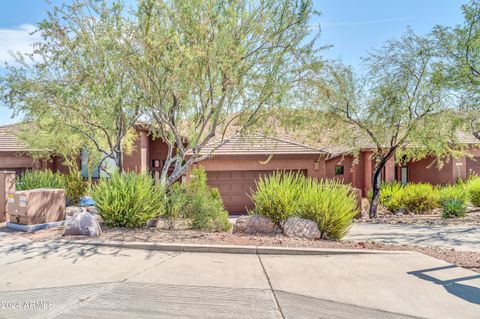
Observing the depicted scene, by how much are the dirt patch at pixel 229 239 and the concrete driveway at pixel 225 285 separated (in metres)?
0.65

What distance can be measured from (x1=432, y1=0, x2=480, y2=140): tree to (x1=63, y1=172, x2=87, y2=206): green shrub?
16.1 m

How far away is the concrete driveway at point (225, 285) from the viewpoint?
4820 millimetres

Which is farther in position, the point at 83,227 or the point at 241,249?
the point at 83,227

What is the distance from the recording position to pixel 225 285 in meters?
5.71

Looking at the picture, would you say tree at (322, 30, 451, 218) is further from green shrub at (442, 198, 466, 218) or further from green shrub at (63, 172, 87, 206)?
green shrub at (63, 172, 87, 206)

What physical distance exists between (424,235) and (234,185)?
10.3 metres

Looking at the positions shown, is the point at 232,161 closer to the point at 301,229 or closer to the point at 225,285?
the point at 301,229

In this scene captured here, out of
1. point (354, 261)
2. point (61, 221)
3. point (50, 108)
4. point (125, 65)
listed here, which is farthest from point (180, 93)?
point (354, 261)

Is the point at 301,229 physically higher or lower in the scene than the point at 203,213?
lower

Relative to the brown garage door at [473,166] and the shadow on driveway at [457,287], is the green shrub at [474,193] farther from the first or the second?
the shadow on driveway at [457,287]

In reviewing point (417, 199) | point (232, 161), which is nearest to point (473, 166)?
point (417, 199)

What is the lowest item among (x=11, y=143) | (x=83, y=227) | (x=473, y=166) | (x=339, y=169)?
Answer: (x=83, y=227)

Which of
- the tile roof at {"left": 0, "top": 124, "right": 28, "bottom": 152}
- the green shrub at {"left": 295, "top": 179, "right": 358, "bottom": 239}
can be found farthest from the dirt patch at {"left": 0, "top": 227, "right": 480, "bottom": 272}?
the tile roof at {"left": 0, "top": 124, "right": 28, "bottom": 152}

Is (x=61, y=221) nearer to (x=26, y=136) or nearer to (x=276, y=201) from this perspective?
(x=276, y=201)
